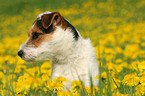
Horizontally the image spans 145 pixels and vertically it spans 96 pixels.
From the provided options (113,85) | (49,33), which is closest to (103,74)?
(113,85)

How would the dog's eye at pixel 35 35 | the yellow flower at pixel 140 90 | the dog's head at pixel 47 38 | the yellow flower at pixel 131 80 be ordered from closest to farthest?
the yellow flower at pixel 140 90
the yellow flower at pixel 131 80
the dog's head at pixel 47 38
the dog's eye at pixel 35 35

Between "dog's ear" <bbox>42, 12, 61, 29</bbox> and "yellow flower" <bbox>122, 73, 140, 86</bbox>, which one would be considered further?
"dog's ear" <bbox>42, 12, 61, 29</bbox>

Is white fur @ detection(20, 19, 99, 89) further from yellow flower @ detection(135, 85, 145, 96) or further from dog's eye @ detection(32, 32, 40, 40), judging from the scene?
yellow flower @ detection(135, 85, 145, 96)

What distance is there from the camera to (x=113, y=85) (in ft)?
8.04

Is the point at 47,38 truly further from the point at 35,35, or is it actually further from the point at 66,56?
the point at 66,56

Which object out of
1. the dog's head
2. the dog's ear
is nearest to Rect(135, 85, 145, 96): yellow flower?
the dog's head

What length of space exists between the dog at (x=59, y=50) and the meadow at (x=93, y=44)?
0.57 ft

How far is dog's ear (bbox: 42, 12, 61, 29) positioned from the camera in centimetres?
312

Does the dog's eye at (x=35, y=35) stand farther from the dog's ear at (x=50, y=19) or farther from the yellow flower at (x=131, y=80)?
the yellow flower at (x=131, y=80)

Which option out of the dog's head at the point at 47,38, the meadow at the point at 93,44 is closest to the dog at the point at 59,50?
the dog's head at the point at 47,38

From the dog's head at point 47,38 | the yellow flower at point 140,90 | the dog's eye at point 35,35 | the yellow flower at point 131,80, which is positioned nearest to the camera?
the yellow flower at point 140,90

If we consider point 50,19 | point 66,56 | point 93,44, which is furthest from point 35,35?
point 93,44

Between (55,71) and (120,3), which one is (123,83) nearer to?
(55,71)

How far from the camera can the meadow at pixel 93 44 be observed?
2.37 m
